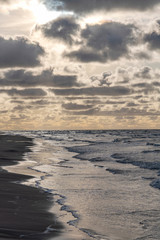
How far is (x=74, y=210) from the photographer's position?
39.5 feet

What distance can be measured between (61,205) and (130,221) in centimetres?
289

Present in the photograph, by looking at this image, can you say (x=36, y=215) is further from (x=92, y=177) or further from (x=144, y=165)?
(x=144, y=165)

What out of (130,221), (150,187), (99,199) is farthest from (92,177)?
(130,221)

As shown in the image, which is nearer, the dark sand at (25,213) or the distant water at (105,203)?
the dark sand at (25,213)

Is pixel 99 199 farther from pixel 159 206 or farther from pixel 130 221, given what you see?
pixel 130 221

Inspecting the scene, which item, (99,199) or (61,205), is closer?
(61,205)

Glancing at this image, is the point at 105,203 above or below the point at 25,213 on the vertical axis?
below

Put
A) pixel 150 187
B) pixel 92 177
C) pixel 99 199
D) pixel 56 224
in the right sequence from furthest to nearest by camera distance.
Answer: pixel 92 177 < pixel 150 187 < pixel 99 199 < pixel 56 224

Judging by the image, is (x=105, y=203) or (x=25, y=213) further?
(x=105, y=203)

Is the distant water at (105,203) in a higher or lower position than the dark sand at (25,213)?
lower

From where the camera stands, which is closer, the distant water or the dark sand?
the dark sand

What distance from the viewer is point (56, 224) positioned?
32.9ft

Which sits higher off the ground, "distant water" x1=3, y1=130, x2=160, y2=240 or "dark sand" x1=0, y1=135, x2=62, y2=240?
"dark sand" x1=0, y1=135, x2=62, y2=240

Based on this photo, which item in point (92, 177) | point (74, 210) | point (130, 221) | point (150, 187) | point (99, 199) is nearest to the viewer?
point (130, 221)
